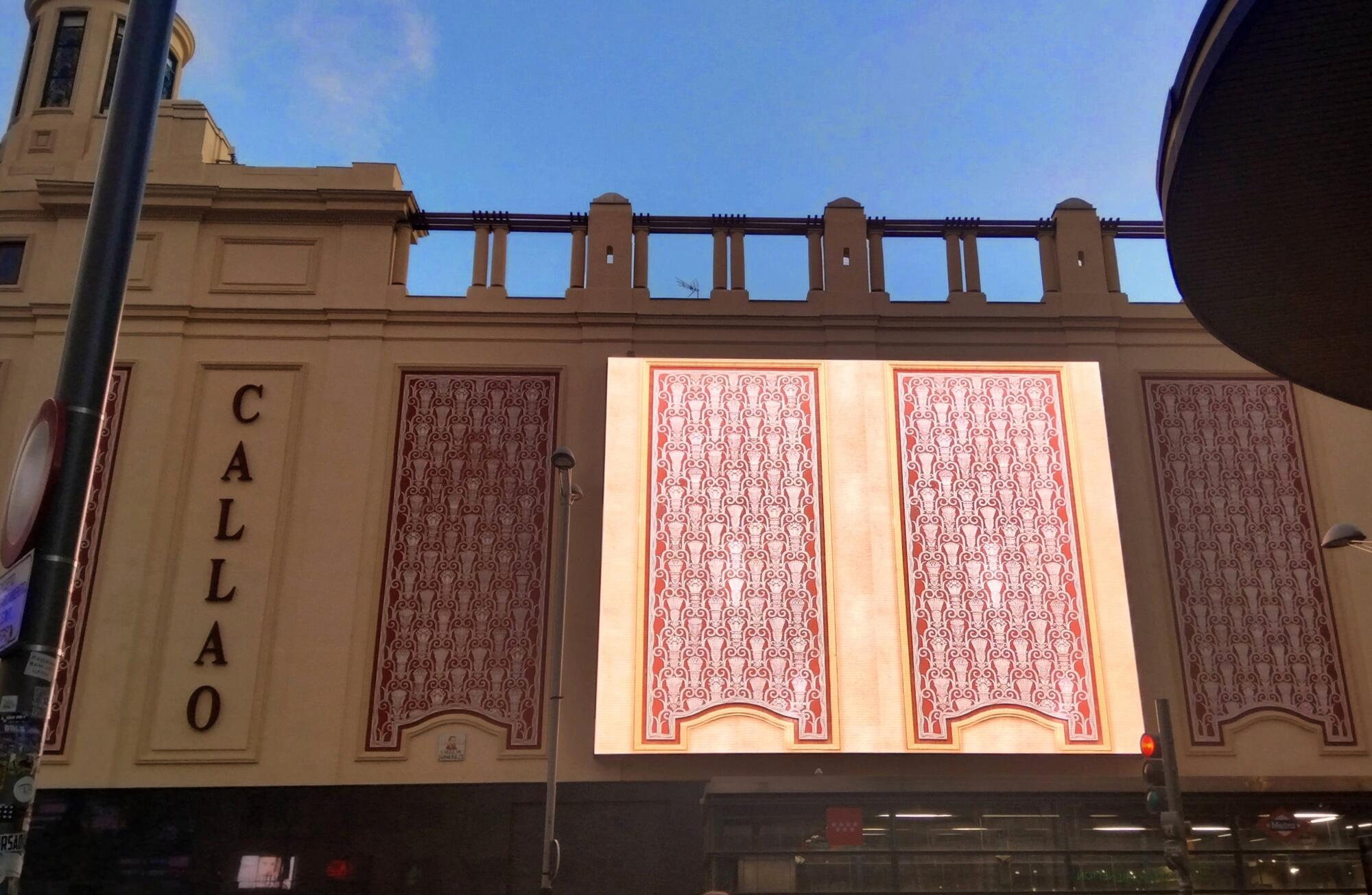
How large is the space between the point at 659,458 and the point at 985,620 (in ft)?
19.6

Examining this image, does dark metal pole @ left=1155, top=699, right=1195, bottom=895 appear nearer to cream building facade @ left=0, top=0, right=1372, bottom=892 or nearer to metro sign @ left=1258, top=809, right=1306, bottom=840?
cream building facade @ left=0, top=0, right=1372, bottom=892

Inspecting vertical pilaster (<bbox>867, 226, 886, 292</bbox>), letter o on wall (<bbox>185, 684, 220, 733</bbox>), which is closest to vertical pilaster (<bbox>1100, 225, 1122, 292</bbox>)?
vertical pilaster (<bbox>867, 226, 886, 292</bbox>)

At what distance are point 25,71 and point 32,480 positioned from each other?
23.6 meters

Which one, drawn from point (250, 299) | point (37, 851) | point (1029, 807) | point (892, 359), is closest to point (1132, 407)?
point (892, 359)

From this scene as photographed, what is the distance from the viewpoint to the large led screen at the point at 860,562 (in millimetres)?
19141

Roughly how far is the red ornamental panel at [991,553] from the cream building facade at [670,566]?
2.5 inches

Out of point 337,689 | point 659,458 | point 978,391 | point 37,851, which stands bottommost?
point 37,851

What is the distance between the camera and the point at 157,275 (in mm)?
21797

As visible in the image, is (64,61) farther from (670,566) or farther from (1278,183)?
(1278,183)

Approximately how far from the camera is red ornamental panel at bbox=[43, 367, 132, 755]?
19047 mm

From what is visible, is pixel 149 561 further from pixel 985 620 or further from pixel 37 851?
pixel 985 620

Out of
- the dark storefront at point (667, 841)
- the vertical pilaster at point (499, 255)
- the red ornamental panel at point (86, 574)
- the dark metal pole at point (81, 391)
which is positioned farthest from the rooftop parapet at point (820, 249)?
the dark metal pole at point (81, 391)

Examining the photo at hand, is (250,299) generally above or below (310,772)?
above

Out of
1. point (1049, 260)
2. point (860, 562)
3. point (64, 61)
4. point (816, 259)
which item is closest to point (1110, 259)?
point (1049, 260)
